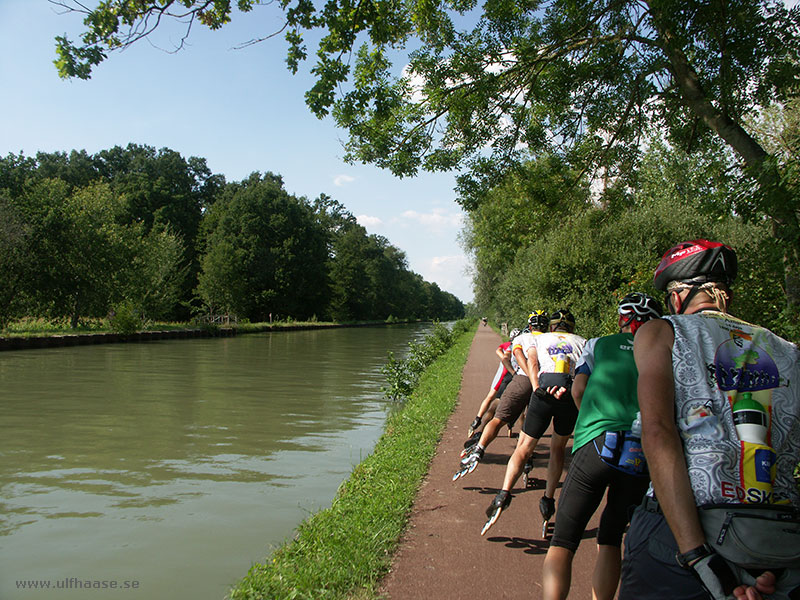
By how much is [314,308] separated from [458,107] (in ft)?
226

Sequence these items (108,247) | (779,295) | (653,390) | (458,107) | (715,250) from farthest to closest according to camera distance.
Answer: (108,247)
(458,107)
(779,295)
(715,250)
(653,390)

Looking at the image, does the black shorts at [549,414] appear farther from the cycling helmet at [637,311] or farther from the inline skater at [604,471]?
the inline skater at [604,471]

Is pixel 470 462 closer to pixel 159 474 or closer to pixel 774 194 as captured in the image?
pixel 774 194

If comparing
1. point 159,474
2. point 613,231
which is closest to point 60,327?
Result: point 159,474

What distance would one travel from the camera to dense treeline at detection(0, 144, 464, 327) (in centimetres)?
2966

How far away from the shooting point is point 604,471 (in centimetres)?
306

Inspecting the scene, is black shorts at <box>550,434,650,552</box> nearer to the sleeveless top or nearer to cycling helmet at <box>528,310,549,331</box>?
the sleeveless top

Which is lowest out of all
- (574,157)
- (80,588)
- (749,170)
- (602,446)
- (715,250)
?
(80,588)

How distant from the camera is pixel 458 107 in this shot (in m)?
9.03

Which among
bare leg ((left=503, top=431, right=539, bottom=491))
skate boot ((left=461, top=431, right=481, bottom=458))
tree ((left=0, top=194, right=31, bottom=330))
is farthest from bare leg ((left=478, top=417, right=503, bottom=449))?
tree ((left=0, top=194, right=31, bottom=330))

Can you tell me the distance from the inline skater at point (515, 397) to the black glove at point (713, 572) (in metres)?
3.96

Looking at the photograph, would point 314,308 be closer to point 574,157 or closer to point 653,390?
point 574,157

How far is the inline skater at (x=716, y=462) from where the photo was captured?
1.58 meters

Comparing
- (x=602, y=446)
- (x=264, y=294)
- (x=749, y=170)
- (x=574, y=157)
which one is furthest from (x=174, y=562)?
(x=264, y=294)
